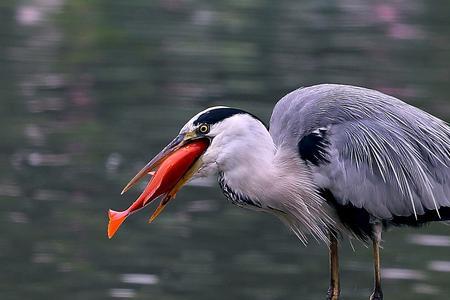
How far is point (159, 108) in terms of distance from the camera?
9.81 metres

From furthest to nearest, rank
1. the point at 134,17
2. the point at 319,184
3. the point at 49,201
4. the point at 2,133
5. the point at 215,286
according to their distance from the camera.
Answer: the point at 134,17 → the point at 2,133 → the point at 49,201 → the point at 215,286 → the point at 319,184

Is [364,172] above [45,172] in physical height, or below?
above

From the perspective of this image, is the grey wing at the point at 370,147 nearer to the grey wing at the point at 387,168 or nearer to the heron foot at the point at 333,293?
the grey wing at the point at 387,168

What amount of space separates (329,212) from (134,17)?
5.82 meters

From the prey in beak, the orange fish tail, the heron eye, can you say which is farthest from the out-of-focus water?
the heron eye

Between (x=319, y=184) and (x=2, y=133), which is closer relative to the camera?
(x=319, y=184)

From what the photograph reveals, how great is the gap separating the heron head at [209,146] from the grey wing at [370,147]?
0.36 m

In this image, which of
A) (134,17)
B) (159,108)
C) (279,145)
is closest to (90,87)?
(159,108)

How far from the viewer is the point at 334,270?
21.5ft

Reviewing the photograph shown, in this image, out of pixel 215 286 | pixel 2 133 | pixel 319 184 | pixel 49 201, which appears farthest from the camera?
pixel 2 133

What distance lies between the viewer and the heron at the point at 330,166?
19.8ft

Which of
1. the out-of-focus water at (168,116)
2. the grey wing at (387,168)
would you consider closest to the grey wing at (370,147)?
the grey wing at (387,168)

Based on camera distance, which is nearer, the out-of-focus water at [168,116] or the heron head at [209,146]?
Result: the heron head at [209,146]

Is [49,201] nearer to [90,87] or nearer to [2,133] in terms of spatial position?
[2,133]
